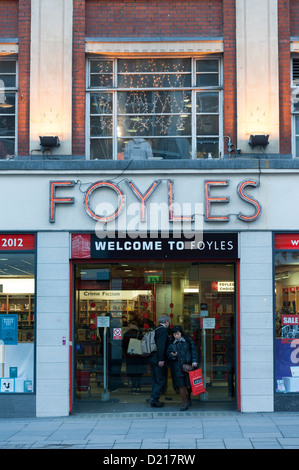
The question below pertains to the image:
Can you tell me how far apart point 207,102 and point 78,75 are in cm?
271

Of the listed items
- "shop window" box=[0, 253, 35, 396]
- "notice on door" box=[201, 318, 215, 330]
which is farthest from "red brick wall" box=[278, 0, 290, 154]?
"shop window" box=[0, 253, 35, 396]

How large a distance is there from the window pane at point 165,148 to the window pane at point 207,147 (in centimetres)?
21

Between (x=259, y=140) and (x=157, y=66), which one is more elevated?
(x=157, y=66)

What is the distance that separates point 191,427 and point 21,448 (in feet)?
9.95

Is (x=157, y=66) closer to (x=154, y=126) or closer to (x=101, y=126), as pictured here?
(x=154, y=126)

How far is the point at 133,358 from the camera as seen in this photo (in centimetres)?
1338

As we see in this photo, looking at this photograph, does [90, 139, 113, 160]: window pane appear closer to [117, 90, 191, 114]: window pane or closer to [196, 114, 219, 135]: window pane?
[117, 90, 191, 114]: window pane

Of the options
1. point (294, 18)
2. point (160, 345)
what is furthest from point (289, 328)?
point (294, 18)

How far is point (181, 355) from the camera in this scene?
1274 centimetres

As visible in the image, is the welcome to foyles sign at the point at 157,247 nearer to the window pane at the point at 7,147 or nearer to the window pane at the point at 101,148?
the window pane at the point at 101,148

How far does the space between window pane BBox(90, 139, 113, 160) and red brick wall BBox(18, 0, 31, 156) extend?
53.0 inches

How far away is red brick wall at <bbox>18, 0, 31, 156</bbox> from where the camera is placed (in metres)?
13.1

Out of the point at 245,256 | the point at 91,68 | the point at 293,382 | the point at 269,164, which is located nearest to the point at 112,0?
the point at 91,68
